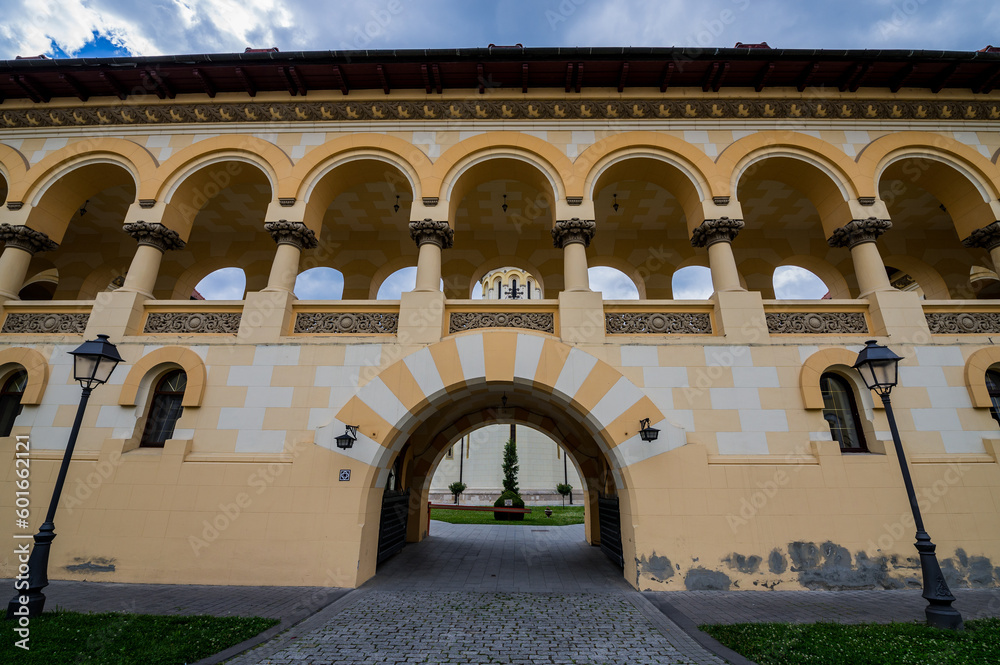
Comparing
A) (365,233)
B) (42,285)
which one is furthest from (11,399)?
(365,233)

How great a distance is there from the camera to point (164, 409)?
8.05 m

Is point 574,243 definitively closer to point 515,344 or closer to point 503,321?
point 503,321

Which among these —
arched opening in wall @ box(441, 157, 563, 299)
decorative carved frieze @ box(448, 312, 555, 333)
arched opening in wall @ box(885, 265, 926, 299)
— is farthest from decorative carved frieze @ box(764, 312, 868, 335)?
arched opening in wall @ box(885, 265, 926, 299)

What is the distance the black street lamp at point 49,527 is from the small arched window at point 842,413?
11133mm

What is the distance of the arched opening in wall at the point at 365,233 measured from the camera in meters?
11.2

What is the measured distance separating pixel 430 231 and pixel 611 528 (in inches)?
287

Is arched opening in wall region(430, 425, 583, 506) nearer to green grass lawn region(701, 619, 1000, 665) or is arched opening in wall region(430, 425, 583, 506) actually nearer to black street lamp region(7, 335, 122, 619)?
black street lamp region(7, 335, 122, 619)

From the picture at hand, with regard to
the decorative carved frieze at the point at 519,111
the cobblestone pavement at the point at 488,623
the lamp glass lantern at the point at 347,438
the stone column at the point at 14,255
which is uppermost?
the decorative carved frieze at the point at 519,111

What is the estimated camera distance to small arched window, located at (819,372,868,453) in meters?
7.68

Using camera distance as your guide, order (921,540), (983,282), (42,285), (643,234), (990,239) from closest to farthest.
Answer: (921,540) < (990,239) < (983,282) < (643,234) < (42,285)

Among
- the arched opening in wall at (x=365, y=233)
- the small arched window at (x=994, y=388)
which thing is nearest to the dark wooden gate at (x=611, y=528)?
the small arched window at (x=994, y=388)

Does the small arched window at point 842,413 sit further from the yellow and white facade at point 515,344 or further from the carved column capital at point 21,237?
the carved column capital at point 21,237

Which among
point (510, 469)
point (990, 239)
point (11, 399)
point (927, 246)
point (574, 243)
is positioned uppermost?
point (927, 246)

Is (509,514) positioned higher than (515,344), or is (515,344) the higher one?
(515,344)
